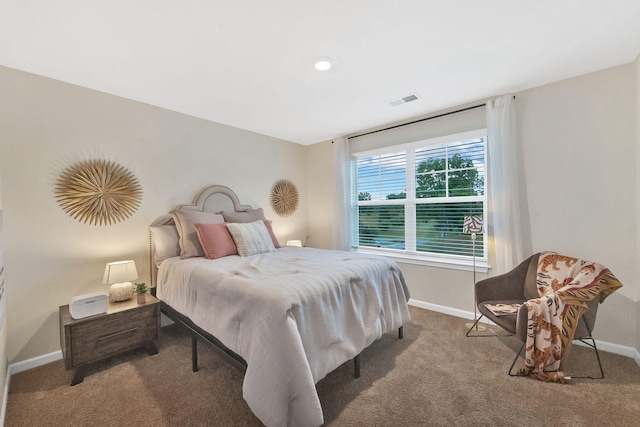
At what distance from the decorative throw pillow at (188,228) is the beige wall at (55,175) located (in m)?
0.29

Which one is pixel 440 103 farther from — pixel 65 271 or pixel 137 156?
pixel 65 271

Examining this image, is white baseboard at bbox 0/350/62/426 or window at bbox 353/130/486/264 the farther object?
window at bbox 353/130/486/264

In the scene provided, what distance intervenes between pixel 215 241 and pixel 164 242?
551mm

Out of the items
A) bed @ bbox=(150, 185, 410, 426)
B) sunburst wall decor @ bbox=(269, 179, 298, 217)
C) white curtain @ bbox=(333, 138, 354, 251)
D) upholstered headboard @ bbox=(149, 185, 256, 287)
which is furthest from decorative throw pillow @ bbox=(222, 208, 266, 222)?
white curtain @ bbox=(333, 138, 354, 251)

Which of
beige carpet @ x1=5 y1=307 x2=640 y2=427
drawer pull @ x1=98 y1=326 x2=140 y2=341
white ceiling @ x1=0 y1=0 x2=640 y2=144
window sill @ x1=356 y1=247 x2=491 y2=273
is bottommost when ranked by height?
beige carpet @ x1=5 y1=307 x2=640 y2=427

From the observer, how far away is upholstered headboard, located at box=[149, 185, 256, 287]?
272cm

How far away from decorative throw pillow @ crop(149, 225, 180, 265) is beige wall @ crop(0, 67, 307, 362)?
18cm

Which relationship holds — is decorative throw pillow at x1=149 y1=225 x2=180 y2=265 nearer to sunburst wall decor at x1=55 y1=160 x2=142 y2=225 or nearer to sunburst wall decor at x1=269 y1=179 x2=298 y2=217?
sunburst wall decor at x1=55 y1=160 x2=142 y2=225

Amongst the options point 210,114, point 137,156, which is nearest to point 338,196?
point 210,114

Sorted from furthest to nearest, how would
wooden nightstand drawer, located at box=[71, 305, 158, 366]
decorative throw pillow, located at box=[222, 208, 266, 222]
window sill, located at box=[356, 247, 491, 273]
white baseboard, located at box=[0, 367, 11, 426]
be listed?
decorative throw pillow, located at box=[222, 208, 266, 222]
window sill, located at box=[356, 247, 491, 273]
wooden nightstand drawer, located at box=[71, 305, 158, 366]
white baseboard, located at box=[0, 367, 11, 426]

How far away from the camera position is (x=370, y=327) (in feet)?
6.70

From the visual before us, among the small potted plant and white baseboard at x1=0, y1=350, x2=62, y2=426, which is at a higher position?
the small potted plant

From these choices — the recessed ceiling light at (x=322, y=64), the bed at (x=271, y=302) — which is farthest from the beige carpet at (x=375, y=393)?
the recessed ceiling light at (x=322, y=64)

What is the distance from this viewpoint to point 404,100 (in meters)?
2.88
